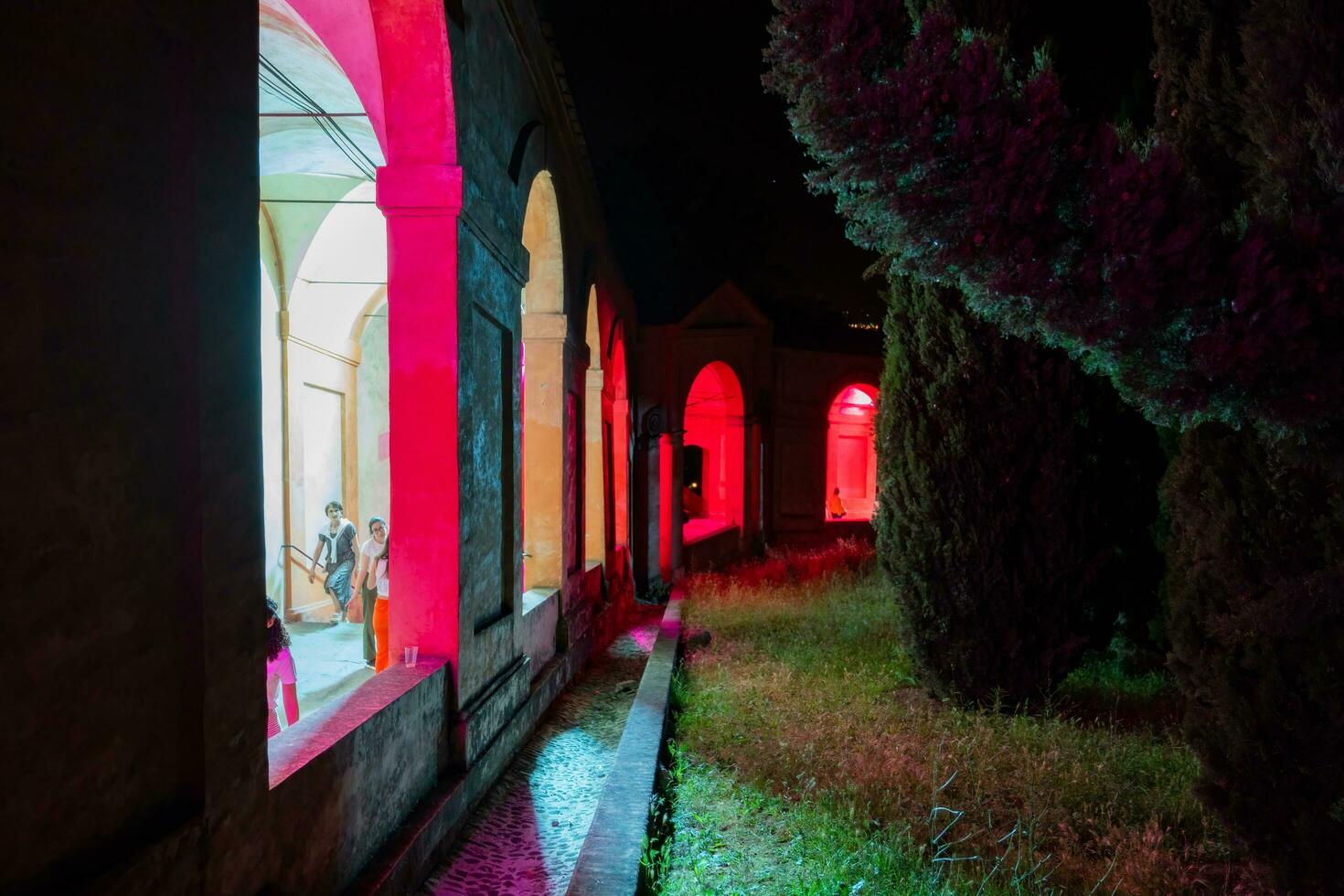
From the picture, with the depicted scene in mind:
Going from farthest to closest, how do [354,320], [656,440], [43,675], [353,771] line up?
[656,440] < [354,320] < [353,771] < [43,675]

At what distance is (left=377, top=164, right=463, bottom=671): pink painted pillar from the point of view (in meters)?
4.24

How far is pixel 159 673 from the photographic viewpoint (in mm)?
2082

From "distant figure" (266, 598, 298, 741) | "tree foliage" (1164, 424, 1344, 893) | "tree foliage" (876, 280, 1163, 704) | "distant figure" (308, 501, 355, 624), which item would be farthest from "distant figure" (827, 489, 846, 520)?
"tree foliage" (1164, 424, 1344, 893)

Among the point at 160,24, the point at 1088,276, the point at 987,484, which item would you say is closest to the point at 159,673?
the point at 160,24

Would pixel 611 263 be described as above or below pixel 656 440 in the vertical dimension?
above

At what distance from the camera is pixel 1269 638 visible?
297 cm

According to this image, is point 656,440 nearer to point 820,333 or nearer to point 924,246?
point 820,333

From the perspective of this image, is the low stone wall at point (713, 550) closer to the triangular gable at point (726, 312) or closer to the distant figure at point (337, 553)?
the triangular gable at point (726, 312)

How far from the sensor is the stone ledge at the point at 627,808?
126 inches

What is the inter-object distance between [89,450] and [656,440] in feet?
41.3

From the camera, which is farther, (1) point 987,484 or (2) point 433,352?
(1) point 987,484

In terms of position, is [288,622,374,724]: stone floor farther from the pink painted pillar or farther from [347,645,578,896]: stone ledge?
the pink painted pillar

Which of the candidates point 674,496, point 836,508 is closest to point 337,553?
point 674,496

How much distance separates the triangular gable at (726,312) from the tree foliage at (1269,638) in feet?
44.3
